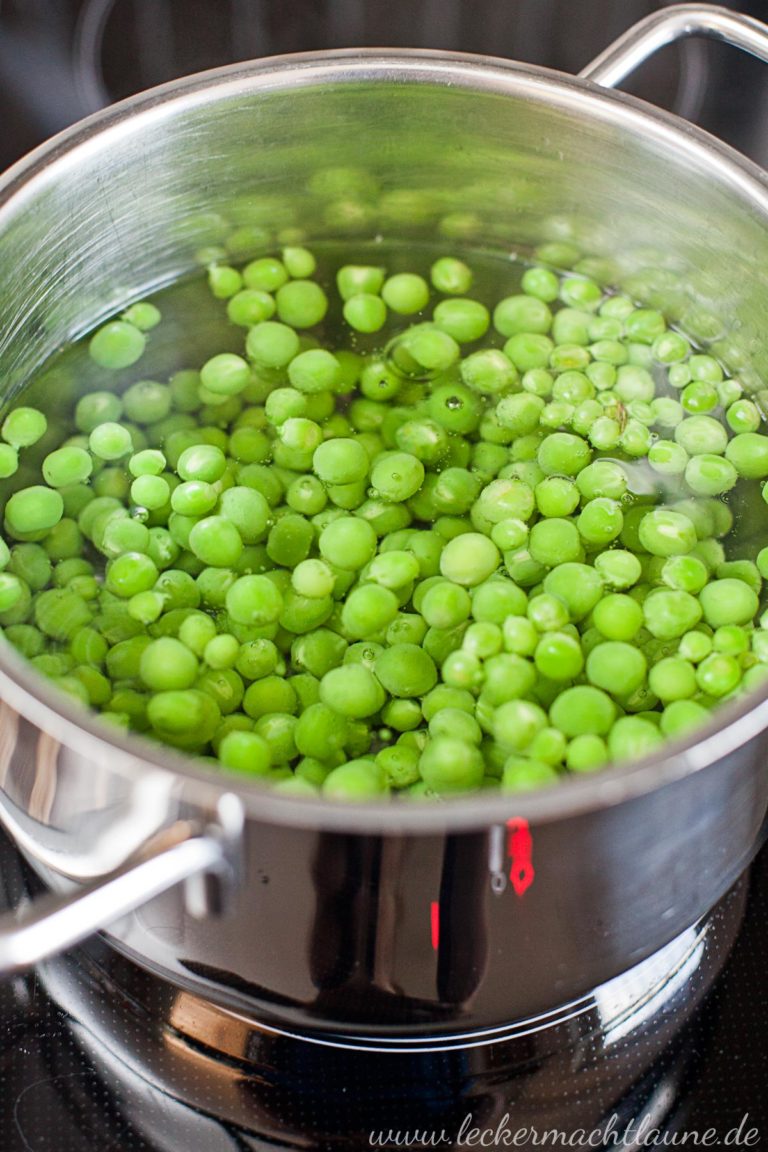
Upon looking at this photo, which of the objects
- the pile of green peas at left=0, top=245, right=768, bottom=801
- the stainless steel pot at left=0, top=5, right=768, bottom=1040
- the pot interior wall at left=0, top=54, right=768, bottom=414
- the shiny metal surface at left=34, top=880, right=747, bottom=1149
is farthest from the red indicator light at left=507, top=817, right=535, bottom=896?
the pot interior wall at left=0, top=54, right=768, bottom=414

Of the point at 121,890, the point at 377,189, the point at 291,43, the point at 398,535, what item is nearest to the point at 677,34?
the point at 377,189

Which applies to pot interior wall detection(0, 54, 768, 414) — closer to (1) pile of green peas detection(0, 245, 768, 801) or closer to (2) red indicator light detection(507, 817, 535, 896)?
(1) pile of green peas detection(0, 245, 768, 801)

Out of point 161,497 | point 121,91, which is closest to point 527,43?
point 121,91

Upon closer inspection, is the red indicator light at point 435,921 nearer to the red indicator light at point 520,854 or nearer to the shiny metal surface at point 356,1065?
the red indicator light at point 520,854

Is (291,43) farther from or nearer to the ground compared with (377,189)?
farther from the ground

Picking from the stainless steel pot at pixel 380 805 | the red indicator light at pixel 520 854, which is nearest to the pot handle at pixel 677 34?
the stainless steel pot at pixel 380 805

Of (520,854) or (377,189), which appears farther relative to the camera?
(377,189)

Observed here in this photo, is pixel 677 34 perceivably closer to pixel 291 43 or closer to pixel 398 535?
pixel 398 535
